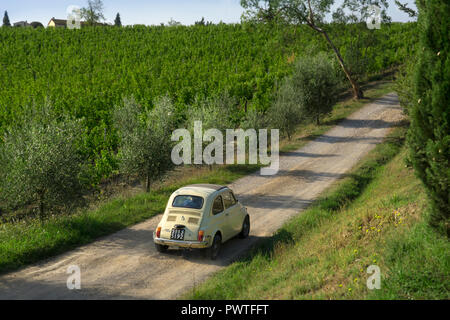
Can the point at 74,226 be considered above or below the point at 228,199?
below

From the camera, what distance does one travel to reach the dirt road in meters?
11.2

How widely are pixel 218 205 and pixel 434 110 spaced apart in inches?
272

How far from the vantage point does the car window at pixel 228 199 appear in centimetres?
1470

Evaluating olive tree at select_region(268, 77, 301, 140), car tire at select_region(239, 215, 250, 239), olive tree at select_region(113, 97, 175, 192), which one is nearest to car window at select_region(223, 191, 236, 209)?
car tire at select_region(239, 215, 250, 239)

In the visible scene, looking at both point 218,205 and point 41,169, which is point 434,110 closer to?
point 218,205

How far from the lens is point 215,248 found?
13.6 meters

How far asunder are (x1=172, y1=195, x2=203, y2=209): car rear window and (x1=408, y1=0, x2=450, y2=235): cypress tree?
6.19 metres

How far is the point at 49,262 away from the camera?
43.0ft

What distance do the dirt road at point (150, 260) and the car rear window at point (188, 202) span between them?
1435 mm

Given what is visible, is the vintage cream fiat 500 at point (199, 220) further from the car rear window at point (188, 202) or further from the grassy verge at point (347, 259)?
the grassy verge at point (347, 259)

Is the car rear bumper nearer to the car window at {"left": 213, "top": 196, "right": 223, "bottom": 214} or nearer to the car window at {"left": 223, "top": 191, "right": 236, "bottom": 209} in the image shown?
the car window at {"left": 213, "top": 196, "right": 223, "bottom": 214}

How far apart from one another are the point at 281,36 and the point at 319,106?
24.2 feet

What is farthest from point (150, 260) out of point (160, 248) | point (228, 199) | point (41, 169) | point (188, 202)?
point (41, 169)
